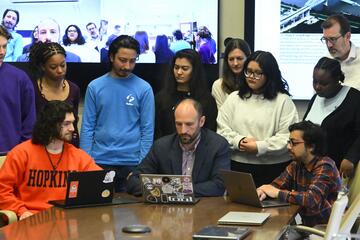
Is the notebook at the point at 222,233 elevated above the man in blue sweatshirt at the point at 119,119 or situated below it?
below

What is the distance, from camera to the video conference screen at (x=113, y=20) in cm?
548

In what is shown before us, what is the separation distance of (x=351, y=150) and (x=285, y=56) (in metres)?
1.63

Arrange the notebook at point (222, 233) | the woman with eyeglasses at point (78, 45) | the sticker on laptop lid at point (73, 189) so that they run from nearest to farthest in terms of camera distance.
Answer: the notebook at point (222, 233), the sticker on laptop lid at point (73, 189), the woman with eyeglasses at point (78, 45)

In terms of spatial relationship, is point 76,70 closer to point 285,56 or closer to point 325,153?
point 285,56

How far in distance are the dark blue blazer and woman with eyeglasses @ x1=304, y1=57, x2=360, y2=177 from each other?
26.6 inches

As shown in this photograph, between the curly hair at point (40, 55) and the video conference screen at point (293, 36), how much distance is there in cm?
178

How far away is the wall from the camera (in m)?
5.45

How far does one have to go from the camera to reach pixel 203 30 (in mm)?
5469

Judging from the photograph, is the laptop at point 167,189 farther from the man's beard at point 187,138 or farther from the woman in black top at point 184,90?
the woman in black top at point 184,90

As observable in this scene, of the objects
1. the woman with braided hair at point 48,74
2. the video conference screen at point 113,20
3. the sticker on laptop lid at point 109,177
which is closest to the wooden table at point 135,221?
the sticker on laptop lid at point 109,177

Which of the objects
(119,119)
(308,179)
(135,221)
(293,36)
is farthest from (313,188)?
(293,36)

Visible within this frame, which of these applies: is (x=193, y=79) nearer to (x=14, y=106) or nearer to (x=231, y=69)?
(x=231, y=69)

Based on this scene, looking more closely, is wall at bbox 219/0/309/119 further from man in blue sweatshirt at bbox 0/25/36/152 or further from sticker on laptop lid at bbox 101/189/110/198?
sticker on laptop lid at bbox 101/189/110/198

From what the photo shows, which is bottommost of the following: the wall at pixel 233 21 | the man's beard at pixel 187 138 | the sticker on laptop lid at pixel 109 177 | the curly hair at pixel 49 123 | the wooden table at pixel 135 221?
the wooden table at pixel 135 221
